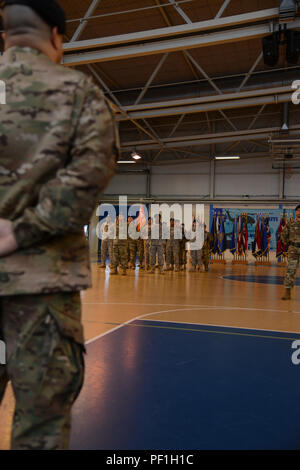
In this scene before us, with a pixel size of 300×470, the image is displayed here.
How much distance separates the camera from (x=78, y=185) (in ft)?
3.06

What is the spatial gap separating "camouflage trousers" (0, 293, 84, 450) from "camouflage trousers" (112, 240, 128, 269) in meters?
8.79

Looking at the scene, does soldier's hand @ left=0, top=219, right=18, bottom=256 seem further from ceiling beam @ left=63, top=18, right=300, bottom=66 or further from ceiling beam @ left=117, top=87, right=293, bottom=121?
ceiling beam @ left=117, top=87, right=293, bottom=121

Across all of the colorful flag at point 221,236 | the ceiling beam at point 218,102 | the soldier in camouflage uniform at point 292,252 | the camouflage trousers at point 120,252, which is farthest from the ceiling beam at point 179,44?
the colorful flag at point 221,236

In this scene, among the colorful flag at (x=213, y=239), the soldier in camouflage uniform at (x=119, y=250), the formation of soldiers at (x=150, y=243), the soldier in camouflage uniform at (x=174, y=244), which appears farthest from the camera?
the colorful flag at (x=213, y=239)

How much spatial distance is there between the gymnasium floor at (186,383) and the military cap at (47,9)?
1563 mm

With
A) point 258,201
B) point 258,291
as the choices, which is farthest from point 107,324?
point 258,201

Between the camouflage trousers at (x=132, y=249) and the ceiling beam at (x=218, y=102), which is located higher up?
the ceiling beam at (x=218, y=102)

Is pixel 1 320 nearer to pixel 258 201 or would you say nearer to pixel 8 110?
pixel 8 110

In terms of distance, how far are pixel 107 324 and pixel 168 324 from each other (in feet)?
2.11

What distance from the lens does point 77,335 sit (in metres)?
0.99

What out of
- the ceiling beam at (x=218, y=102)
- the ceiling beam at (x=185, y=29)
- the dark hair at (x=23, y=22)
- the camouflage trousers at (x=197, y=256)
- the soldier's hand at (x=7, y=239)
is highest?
the ceiling beam at (x=218, y=102)

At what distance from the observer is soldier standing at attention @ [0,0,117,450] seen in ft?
3.08

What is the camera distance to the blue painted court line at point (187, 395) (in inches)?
67.9

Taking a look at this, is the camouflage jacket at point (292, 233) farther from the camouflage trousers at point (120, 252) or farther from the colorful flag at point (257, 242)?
the colorful flag at point (257, 242)
